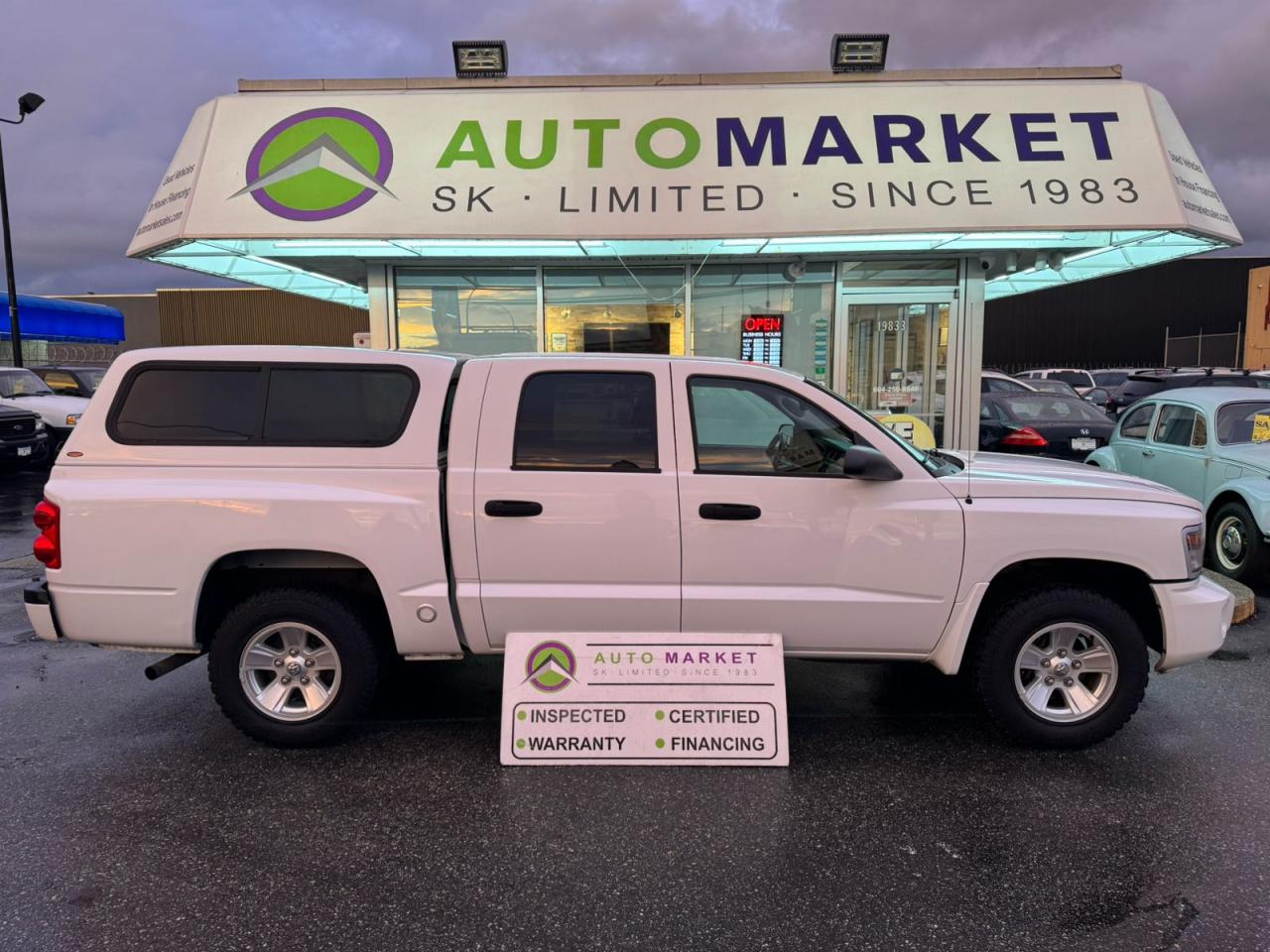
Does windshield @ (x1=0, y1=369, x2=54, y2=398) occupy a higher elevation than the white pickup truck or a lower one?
higher

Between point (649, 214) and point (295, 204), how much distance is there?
3.44m

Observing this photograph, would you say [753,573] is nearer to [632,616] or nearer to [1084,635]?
[632,616]

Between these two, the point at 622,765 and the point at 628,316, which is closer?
the point at 622,765

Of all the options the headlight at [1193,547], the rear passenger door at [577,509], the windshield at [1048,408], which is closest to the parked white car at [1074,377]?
the windshield at [1048,408]

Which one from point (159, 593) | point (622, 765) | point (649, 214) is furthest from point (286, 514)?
point (649, 214)

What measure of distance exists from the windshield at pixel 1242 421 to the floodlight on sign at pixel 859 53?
479 centimetres

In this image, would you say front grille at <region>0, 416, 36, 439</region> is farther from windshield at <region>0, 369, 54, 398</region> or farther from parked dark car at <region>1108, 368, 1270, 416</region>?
parked dark car at <region>1108, 368, 1270, 416</region>

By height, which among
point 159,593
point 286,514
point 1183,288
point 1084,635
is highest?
point 1183,288

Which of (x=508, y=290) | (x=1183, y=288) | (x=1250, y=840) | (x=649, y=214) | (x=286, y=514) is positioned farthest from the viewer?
(x=1183, y=288)

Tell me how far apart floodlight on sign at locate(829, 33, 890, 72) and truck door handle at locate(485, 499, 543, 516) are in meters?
6.95

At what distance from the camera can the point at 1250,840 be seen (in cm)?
327

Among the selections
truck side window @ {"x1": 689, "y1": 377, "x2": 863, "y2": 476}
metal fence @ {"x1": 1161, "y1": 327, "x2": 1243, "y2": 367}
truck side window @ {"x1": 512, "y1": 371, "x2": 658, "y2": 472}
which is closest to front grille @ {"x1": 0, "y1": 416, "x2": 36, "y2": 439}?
truck side window @ {"x1": 512, "y1": 371, "x2": 658, "y2": 472}

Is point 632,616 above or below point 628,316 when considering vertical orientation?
below

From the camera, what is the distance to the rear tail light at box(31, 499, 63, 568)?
3.94 metres
